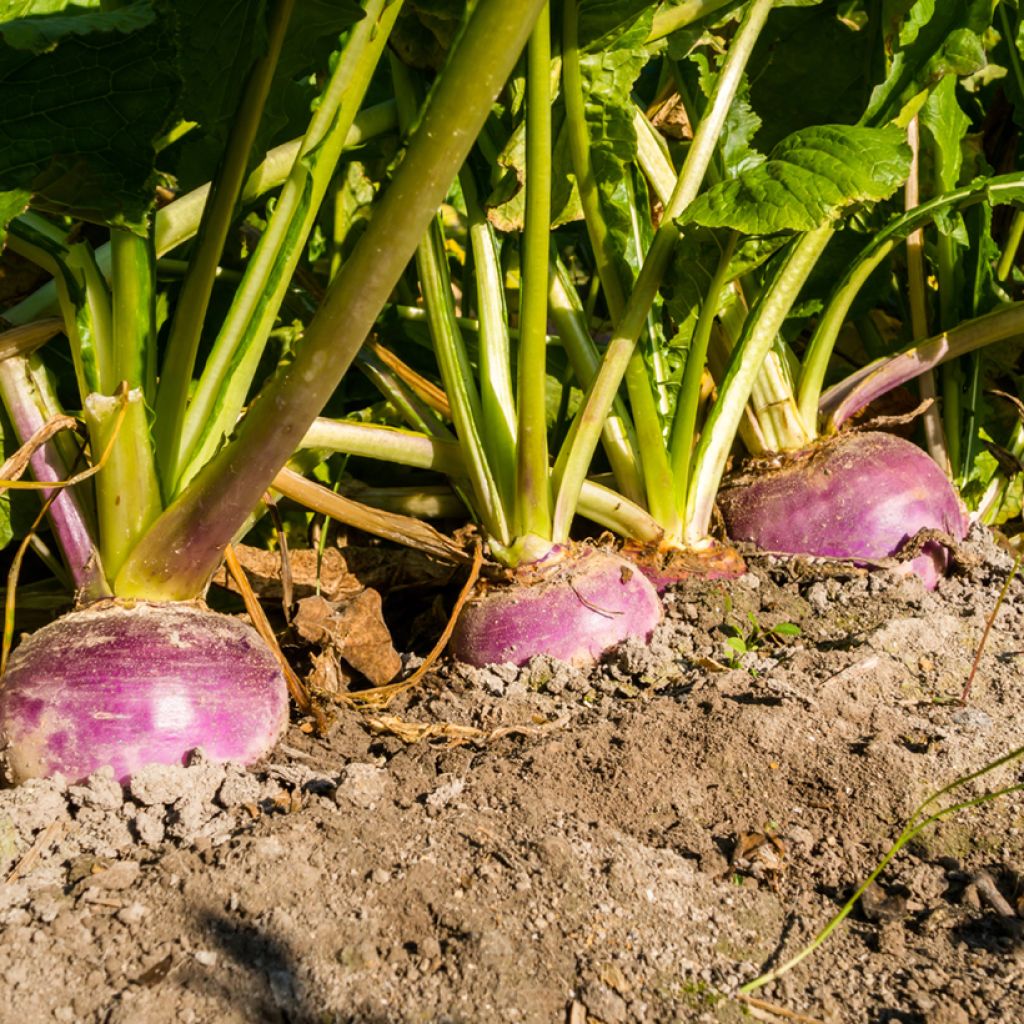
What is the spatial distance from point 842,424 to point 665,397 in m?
0.43

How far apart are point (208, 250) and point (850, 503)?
1390 mm

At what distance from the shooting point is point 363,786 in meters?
1.57

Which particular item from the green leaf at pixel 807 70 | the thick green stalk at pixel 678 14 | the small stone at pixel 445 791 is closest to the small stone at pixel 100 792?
the small stone at pixel 445 791

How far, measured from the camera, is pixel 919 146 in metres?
2.70

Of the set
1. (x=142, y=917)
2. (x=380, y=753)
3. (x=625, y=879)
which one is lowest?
(x=380, y=753)


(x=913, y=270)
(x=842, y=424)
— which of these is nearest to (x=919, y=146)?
(x=913, y=270)

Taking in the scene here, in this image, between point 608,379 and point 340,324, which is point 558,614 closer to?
point 608,379

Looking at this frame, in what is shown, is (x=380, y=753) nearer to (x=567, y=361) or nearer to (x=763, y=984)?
(x=763, y=984)

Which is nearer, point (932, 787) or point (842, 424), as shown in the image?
point (932, 787)

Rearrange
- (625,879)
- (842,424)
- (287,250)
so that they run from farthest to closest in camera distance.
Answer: (842,424)
(287,250)
(625,879)

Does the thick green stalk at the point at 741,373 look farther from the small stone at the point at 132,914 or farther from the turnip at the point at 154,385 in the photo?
the small stone at the point at 132,914

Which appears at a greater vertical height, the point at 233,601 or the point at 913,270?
the point at 913,270

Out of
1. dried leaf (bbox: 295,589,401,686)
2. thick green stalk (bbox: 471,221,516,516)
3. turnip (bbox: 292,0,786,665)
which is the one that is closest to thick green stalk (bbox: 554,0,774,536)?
turnip (bbox: 292,0,786,665)

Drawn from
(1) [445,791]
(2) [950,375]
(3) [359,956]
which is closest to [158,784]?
(1) [445,791]
